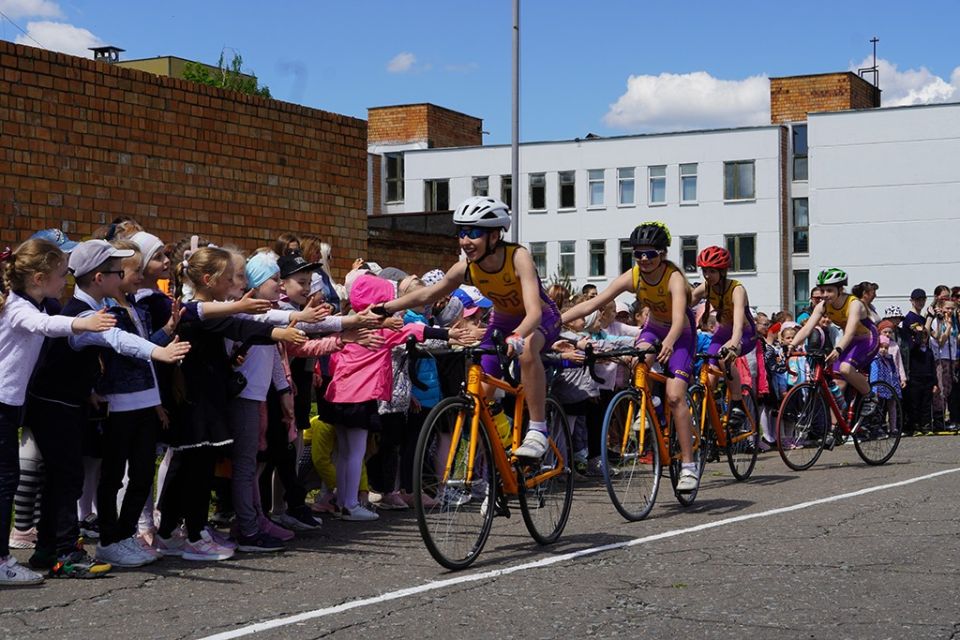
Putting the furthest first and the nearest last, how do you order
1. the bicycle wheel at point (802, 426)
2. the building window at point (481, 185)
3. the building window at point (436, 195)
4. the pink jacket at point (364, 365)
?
the building window at point (436, 195)
the building window at point (481, 185)
the bicycle wheel at point (802, 426)
the pink jacket at point (364, 365)

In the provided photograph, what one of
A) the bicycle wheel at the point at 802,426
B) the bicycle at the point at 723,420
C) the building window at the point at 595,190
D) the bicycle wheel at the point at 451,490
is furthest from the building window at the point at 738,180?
the bicycle wheel at the point at 451,490

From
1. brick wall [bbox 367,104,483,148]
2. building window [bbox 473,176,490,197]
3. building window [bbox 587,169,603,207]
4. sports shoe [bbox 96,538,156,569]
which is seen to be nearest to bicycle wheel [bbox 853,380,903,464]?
sports shoe [bbox 96,538,156,569]

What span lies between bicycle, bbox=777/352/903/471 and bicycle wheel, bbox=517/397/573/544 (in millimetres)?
4908

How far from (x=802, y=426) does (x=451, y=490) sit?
22.7 ft

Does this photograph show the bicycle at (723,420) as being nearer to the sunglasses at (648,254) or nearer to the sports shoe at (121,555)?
the sunglasses at (648,254)

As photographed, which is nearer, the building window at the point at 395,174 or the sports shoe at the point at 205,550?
the sports shoe at the point at 205,550

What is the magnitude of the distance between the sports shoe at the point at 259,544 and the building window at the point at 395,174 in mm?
72544

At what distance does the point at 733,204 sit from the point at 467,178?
14.8 meters

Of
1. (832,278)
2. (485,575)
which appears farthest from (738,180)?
(485,575)

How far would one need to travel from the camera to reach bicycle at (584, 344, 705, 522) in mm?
10047

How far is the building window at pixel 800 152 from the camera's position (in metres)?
71.2

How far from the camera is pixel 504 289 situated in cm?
904

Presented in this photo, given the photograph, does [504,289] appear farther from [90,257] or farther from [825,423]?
[825,423]

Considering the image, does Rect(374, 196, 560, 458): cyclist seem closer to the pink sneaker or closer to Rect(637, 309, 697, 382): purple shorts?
the pink sneaker
